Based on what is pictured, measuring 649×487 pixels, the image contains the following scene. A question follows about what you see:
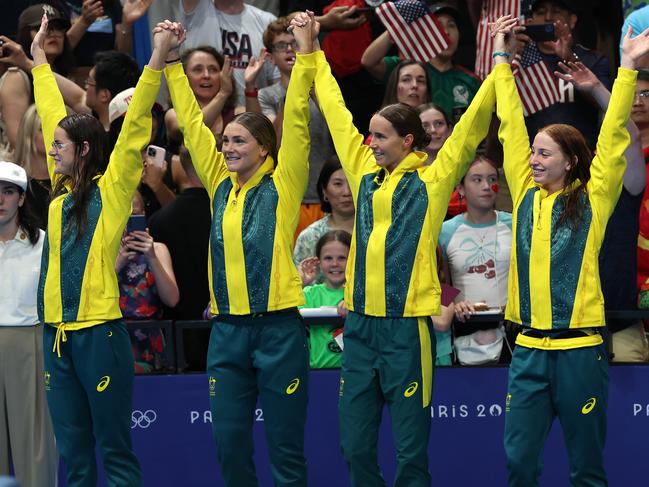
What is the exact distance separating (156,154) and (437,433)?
257 cm

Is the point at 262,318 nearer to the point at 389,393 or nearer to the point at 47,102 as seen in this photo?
the point at 389,393

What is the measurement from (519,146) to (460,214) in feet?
4.17

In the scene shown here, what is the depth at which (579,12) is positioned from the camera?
10039mm

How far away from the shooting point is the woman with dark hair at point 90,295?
658cm

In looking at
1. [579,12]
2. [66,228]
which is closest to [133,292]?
[66,228]

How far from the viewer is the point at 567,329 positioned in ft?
20.5

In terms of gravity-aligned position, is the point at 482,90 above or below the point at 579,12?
below

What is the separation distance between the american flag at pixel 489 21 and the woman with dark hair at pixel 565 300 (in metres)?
2.63

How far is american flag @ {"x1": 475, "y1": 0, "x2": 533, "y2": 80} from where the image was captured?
9.02 metres

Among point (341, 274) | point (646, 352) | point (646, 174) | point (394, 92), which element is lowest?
point (646, 352)

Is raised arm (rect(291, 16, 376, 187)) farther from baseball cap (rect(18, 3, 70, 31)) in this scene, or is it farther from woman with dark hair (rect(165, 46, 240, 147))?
baseball cap (rect(18, 3, 70, 31))

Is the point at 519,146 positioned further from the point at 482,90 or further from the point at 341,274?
the point at 341,274

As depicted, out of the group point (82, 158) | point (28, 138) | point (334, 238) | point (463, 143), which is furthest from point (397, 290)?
point (28, 138)

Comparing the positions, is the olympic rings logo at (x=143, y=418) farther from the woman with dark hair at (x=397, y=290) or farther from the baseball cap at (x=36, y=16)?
the baseball cap at (x=36, y=16)
